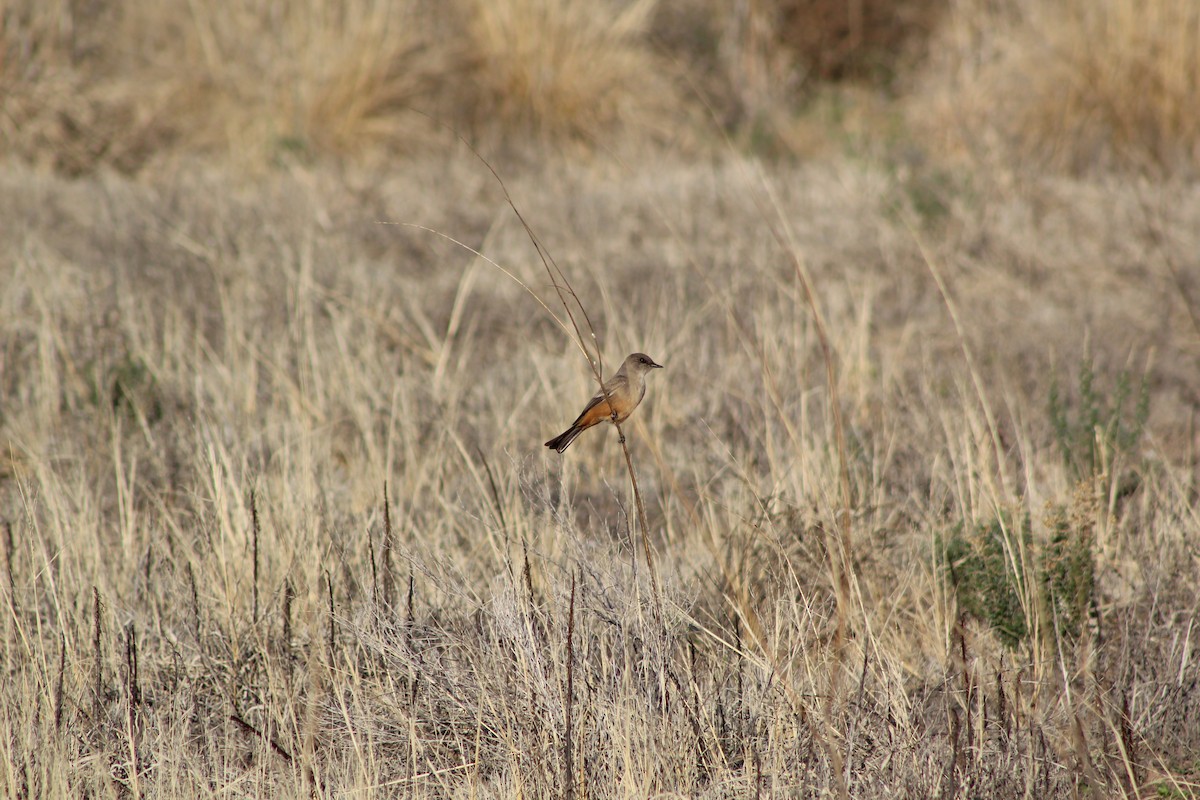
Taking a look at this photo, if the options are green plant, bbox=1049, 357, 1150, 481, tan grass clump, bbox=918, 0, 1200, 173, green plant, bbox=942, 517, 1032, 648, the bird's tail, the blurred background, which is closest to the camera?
the bird's tail

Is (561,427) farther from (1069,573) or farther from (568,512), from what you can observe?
(1069,573)

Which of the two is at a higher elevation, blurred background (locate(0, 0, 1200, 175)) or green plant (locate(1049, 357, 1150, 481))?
blurred background (locate(0, 0, 1200, 175))

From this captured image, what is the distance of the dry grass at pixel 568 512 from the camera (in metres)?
2.33

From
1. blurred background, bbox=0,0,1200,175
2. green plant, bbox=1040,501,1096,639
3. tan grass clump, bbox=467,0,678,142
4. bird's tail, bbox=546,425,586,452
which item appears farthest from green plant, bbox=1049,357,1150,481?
tan grass clump, bbox=467,0,678,142

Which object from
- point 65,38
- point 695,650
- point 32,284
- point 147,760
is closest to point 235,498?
point 147,760

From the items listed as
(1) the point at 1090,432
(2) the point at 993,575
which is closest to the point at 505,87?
(1) the point at 1090,432

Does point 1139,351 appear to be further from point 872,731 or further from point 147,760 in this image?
point 147,760

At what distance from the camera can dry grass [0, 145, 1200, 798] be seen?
7.65 feet

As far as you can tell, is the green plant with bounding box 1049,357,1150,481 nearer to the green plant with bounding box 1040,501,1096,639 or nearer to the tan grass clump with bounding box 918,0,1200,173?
the green plant with bounding box 1040,501,1096,639

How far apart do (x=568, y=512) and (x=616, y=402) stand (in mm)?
325

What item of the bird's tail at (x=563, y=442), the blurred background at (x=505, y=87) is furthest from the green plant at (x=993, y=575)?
the blurred background at (x=505, y=87)

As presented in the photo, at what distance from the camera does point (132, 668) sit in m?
2.45

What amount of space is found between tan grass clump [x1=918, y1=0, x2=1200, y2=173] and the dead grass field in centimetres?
6

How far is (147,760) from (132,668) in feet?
0.67
